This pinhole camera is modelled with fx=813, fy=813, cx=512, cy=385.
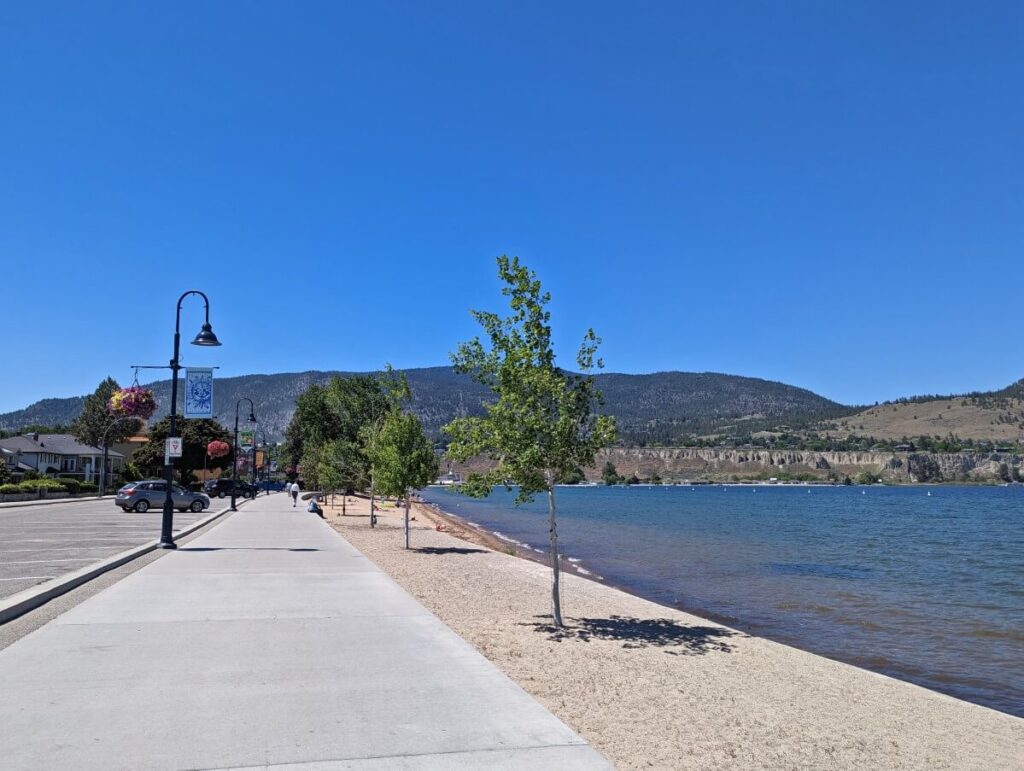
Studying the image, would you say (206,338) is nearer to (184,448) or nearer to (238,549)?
(238,549)

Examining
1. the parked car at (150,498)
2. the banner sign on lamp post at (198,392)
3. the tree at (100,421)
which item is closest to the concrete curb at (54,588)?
the banner sign on lamp post at (198,392)

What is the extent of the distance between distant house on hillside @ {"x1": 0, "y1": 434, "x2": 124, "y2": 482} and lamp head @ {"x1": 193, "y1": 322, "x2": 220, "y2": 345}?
68.7 m

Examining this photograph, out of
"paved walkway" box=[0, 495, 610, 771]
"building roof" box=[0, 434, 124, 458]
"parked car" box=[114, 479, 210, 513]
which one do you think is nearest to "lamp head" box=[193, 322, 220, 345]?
"paved walkway" box=[0, 495, 610, 771]

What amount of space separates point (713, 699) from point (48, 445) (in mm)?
95708

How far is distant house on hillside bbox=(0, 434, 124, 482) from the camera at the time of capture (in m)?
83.8

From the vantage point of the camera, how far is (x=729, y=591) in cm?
2092

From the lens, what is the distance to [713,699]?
771 centimetres

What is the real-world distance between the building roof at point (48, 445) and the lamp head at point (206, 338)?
72289 mm

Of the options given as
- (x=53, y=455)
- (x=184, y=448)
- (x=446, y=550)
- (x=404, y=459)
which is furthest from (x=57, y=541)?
(x=53, y=455)

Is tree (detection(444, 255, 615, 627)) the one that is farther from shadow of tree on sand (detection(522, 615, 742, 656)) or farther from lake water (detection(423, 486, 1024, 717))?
lake water (detection(423, 486, 1024, 717))

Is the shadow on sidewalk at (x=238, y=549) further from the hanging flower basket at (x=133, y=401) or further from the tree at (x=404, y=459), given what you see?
the hanging flower basket at (x=133, y=401)

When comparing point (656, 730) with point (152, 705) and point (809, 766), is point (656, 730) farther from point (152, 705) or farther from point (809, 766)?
point (152, 705)

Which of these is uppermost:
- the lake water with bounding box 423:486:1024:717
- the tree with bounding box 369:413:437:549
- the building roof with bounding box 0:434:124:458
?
the building roof with bounding box 0:434:124:458

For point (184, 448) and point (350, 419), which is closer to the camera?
point (350, 419)
